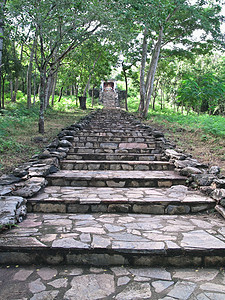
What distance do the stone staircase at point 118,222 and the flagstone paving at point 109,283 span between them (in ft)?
0.37

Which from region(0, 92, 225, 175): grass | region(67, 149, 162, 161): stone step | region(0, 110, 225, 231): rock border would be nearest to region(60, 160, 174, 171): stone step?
region(0, 110, 225, 231): rock border

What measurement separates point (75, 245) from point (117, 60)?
1982 centimetres

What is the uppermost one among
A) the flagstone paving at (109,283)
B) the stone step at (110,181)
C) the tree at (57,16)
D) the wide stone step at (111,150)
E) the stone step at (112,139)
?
the tree at (57,16)

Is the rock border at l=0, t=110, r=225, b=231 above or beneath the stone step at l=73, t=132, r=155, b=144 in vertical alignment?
beneath

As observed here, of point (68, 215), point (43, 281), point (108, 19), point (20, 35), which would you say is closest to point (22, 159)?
point (68, 215)

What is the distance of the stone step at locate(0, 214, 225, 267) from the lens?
2695 mm

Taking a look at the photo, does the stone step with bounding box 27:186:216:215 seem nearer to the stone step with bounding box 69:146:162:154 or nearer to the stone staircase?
the stone staircase

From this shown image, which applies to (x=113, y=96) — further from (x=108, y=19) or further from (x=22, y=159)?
(x=22, y=159)

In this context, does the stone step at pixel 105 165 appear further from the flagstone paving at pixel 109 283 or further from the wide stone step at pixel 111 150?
the flagstone paving at pixel 109 283

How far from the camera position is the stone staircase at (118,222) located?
8.88ft

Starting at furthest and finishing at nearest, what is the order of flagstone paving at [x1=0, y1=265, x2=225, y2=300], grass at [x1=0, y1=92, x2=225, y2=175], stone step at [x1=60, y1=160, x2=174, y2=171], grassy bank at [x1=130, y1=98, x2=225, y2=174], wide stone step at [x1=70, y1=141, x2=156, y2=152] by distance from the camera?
wide stone step at [x1=70, y1=141, x2=156, y2=152], grassy bank at [x1=130, y1=98, x2=225, y2=174], grass at [x1=0, y1=92, x2=225, y2=175], stone step at [x1=60, y1=160, x2=174, y2=171], flagstone paving at [x1=0, y1=265, x2=225, y2=300]

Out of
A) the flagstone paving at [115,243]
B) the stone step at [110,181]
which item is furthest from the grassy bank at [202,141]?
the flagstone paving at [115,243]

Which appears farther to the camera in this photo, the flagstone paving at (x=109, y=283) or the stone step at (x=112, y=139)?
the stone step at (x=112, y=139)

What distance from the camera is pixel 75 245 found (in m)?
2.74
